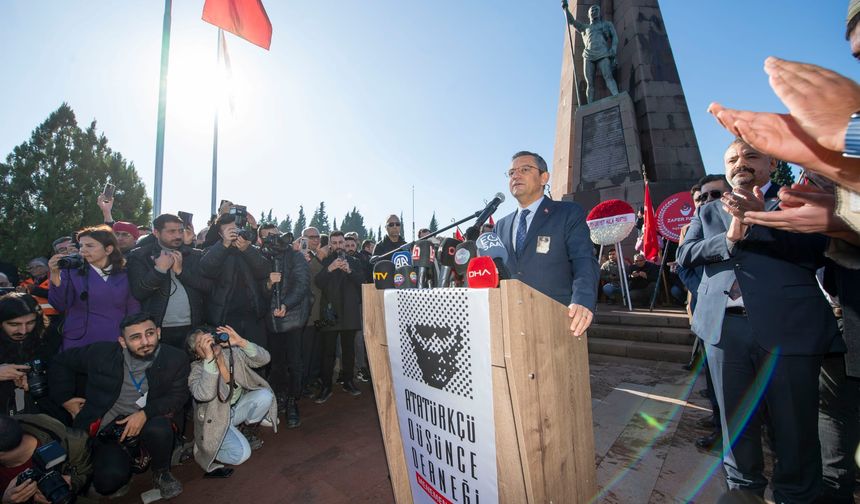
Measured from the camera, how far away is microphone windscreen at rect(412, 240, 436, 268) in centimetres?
166

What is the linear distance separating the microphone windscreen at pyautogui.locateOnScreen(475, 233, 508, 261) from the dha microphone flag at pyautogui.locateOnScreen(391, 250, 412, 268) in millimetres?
363

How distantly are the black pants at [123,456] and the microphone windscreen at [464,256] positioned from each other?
2.77 meters

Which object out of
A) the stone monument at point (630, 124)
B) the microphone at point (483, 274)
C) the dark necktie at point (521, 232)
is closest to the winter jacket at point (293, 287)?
the dark necktie at point (521, 232)

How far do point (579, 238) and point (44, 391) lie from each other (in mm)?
4170

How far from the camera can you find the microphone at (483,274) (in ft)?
3.47

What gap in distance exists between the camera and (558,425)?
3.79 feet

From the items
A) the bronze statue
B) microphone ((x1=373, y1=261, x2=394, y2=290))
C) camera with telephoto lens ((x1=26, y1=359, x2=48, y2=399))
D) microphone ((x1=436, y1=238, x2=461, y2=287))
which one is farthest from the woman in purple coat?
the bronze statue

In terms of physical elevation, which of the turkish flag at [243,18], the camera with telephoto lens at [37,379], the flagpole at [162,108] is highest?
the turkish flag at [243,18]

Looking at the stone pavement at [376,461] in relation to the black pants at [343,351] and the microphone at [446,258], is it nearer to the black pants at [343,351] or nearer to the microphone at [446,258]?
the black pants at [343,351]

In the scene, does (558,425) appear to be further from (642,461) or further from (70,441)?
(70,441)

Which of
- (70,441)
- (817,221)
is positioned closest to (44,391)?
(70,441)

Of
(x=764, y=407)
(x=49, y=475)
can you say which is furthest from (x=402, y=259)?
(x=49, y=475)

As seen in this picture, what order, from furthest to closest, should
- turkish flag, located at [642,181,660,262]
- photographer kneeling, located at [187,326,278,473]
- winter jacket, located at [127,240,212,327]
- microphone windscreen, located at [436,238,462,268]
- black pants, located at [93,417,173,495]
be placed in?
turkish flag, located at [642,181,660,262], winter jacket, located at [127,240,212,327], photographer kneeling, located at [187,326,278,473], black pants, located at [93,417,173,495], microphone windscreen, located at [436,238,462,268]

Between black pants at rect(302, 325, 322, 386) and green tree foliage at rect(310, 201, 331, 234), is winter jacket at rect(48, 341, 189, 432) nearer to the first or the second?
black pants at rect(302, 325, 322, 386)
